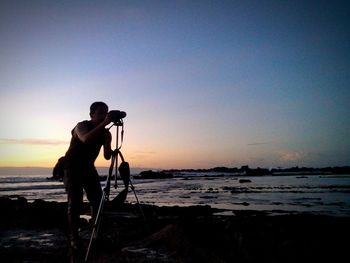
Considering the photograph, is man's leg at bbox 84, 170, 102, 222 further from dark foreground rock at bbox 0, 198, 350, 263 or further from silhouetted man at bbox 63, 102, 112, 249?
dark foreground rock at bbox 0, 198, 350, 263

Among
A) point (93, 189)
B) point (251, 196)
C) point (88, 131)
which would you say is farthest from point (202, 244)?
point (251, 196)

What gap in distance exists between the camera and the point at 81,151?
4566 millimetres

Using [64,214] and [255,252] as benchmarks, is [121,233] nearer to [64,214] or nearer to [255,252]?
[255,252]

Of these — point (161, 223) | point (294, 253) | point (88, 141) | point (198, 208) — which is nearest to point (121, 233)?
point (161, 223)

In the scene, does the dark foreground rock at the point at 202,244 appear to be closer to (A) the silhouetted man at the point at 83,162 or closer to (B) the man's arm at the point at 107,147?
(A) the silhouetted man at the point at 83,162

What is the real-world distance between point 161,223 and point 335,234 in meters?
4.35

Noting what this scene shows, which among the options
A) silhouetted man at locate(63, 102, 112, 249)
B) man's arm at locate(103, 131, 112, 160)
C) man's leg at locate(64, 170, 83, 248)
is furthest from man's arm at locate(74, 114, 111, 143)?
man's leg at locate(64, 170, 83, 248)

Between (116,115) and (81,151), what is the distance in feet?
2.89

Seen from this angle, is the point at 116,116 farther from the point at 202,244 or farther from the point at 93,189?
the point at 202,244

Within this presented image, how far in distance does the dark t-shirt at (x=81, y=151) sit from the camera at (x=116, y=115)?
14.4 inches

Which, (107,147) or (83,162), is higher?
(107,147)

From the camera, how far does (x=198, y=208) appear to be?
11.4 metres

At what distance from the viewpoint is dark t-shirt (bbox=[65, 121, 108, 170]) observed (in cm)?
453

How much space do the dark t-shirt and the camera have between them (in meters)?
0.37
